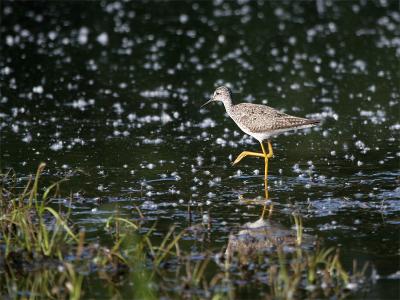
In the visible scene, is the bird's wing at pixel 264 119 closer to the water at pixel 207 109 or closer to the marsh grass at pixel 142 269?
the water at pixel 207 109

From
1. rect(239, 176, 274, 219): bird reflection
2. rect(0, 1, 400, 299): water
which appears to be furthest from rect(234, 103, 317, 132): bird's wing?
rect(239, 176, 274, 219): bird reflection

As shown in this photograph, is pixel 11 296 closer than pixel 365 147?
Yes

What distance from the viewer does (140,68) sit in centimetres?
2319

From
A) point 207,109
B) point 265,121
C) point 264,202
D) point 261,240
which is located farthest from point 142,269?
point 207,109

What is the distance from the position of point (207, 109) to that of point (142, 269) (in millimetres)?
10629

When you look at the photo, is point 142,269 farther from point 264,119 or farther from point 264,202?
point 264,119

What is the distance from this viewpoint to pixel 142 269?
29.9ft

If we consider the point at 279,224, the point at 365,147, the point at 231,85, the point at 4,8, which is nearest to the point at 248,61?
the point at 231,85

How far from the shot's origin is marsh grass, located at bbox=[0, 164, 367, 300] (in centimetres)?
841

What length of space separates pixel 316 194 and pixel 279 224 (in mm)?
1655

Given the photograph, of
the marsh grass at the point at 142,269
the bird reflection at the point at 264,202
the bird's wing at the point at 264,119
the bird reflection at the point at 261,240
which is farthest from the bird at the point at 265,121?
the marsh grass at the point at 142,269

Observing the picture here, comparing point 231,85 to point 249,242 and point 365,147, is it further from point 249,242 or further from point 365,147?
point 249,242

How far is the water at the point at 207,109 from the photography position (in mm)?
11555

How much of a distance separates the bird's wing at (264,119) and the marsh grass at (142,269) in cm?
367
